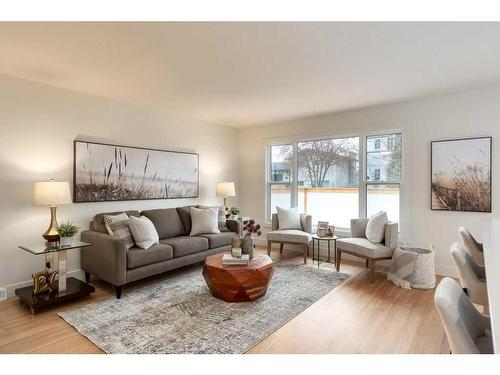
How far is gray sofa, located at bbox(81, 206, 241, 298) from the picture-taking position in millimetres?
3086

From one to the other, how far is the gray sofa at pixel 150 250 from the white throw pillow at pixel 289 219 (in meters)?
0.78

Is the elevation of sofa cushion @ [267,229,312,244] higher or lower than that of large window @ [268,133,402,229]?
lower

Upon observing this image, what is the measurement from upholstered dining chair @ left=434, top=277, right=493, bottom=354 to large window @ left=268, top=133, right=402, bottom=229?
3149 millimetres

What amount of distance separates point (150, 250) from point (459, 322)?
306cm

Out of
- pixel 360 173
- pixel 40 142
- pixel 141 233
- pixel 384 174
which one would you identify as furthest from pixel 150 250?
pixel 384 174

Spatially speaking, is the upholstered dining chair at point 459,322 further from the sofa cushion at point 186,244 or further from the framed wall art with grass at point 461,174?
the sofa cushion at point 186,244

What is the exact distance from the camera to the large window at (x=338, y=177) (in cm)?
438

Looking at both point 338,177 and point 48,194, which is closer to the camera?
point 48,194

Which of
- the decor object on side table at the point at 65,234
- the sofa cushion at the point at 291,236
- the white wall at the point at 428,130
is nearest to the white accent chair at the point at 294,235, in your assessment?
the sofa cushion at the point at 291,236

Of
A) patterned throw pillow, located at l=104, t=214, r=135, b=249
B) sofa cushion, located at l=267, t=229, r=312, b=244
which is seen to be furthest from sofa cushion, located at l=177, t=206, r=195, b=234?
sofa cushion, located at l=267, t=229, r=312, b=244

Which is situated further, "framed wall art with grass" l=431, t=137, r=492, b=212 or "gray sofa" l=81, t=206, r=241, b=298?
"framed wall art with grass" l=431, t=137, r=492, b=212

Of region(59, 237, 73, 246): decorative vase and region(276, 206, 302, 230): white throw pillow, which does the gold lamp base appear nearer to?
region(59, 237, 73, 246): decorative vase

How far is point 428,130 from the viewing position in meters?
3.96

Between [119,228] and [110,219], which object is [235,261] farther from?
[110,219]
